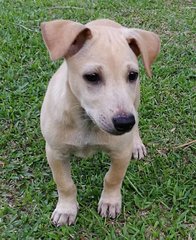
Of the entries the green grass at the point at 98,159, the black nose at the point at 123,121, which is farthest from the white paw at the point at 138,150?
the black nose at the point at 123,121

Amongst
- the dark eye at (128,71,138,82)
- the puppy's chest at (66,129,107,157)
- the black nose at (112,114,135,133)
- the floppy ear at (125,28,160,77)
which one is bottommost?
the puppy's chest at (66,129,107,157)

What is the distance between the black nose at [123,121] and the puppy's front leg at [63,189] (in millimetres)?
764

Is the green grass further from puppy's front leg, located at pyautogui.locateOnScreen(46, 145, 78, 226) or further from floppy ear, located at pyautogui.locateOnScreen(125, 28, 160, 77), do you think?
floppy ear, located at pyautogui.locateOnScreen(125, 28, 160, 77)

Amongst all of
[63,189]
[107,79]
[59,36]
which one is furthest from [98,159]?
[59,36]

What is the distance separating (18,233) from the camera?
3.60 m

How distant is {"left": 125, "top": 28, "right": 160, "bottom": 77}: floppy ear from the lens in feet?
10.2

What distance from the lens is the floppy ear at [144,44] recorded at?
Answer: 10.2 ft

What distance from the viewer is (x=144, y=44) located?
314 cm

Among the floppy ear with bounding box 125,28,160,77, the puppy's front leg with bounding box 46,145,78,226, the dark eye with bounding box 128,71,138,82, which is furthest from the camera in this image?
the puppy's front leg with bounding box 46,145,78,226

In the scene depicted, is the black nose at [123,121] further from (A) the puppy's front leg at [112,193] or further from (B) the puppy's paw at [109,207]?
(B) the puppy's paw at [109,207]

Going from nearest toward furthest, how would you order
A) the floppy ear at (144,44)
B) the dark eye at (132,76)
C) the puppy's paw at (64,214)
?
the dark eye at (132,76) → the floppy ear at (144,44) → the puppy's paw at (64,214)

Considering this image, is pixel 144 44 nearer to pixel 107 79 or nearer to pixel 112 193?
pixel 107 79

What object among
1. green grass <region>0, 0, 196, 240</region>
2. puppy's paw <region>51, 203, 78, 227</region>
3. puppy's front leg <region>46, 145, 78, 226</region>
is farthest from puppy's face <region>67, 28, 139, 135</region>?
green grass <region>0, 0, 196, 240</region>

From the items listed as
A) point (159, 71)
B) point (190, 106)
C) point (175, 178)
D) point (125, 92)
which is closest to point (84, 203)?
point (175, 178)
